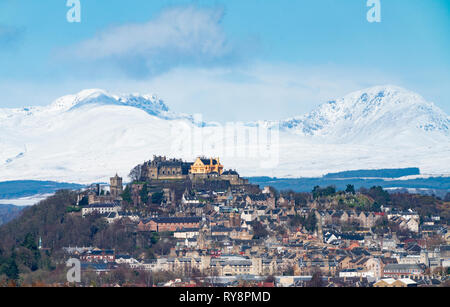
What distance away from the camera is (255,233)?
77.2 metres

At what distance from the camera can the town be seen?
6119cm

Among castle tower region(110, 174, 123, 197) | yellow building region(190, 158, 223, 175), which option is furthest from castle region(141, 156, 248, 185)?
castle tower region(110, 174, 123, 197)

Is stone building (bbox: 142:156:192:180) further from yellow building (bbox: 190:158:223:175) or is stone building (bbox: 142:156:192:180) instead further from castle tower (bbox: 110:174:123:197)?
castle tower (bbox: 110:174:123:197)

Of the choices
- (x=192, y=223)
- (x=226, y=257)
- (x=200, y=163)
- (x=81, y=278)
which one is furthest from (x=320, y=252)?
(x=200, y=163)

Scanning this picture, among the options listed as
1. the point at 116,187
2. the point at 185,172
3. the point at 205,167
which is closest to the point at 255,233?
the point at 116,187

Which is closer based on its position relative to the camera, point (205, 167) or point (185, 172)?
point (185, 172)

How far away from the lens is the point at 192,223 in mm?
77688

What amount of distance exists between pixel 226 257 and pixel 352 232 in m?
15.0

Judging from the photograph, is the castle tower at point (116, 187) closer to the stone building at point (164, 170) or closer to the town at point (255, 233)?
the town at point (255, 233)

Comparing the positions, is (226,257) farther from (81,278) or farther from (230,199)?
(230,199)

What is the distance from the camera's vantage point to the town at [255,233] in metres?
61.2

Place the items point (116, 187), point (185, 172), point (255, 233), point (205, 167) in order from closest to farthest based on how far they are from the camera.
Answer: point (255, 233)
point (116, 187)
point (185, 172)
point (205, 167)

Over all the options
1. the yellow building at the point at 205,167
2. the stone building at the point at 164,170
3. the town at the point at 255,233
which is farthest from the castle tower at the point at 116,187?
the yellow building at the point at 205,167

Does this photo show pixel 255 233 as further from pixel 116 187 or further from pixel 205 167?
pixel 205 167
